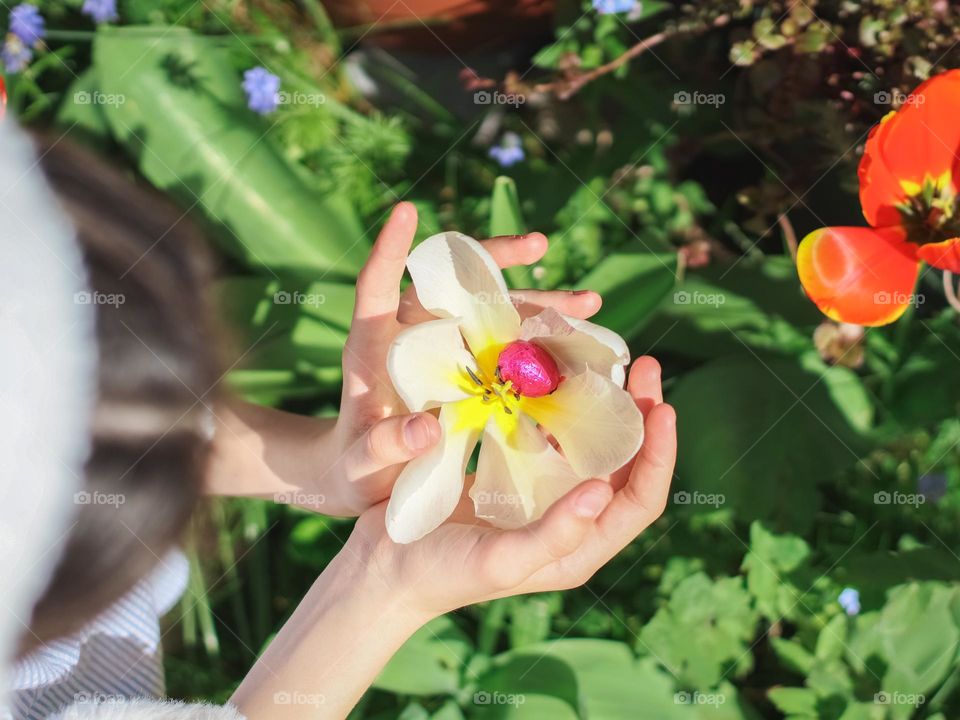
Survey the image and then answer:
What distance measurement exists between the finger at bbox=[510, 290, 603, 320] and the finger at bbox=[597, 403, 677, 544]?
182mm

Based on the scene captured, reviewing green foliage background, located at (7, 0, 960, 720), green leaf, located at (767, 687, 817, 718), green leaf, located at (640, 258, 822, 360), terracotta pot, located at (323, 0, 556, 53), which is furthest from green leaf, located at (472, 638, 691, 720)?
terracotta pot, located at (323, 0, 556, 53)

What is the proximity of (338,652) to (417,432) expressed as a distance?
37cm

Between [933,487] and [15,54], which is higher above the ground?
[15,54]

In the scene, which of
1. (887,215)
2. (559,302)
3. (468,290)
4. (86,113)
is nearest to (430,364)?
(468,290)

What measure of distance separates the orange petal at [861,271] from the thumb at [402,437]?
1.72 feet

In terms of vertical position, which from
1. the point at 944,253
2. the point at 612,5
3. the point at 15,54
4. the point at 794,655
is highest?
the point at 15,54

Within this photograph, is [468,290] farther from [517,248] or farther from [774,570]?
[774,570]

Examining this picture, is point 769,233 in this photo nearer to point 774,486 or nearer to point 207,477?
point 774,486

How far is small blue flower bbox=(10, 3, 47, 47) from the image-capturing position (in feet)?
5.96

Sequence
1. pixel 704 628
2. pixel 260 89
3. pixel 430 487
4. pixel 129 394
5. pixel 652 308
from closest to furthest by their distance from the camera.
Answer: pixel 430 487 < pixel 129 394 < pixel 652 308 < pixel 704 628 < pixel 260 89

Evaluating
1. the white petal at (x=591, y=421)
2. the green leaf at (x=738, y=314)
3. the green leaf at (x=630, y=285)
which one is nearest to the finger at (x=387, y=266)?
the white petal at (x=591, y=421)

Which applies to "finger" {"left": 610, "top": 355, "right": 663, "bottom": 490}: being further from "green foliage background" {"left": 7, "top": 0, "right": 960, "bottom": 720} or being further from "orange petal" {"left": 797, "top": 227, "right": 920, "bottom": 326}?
"green foliage background" {"left": 7, "top": 0, "right": 960, "bottom": 720}

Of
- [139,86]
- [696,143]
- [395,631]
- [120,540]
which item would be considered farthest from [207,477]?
[696,143]

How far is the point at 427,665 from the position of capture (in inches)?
56.5
